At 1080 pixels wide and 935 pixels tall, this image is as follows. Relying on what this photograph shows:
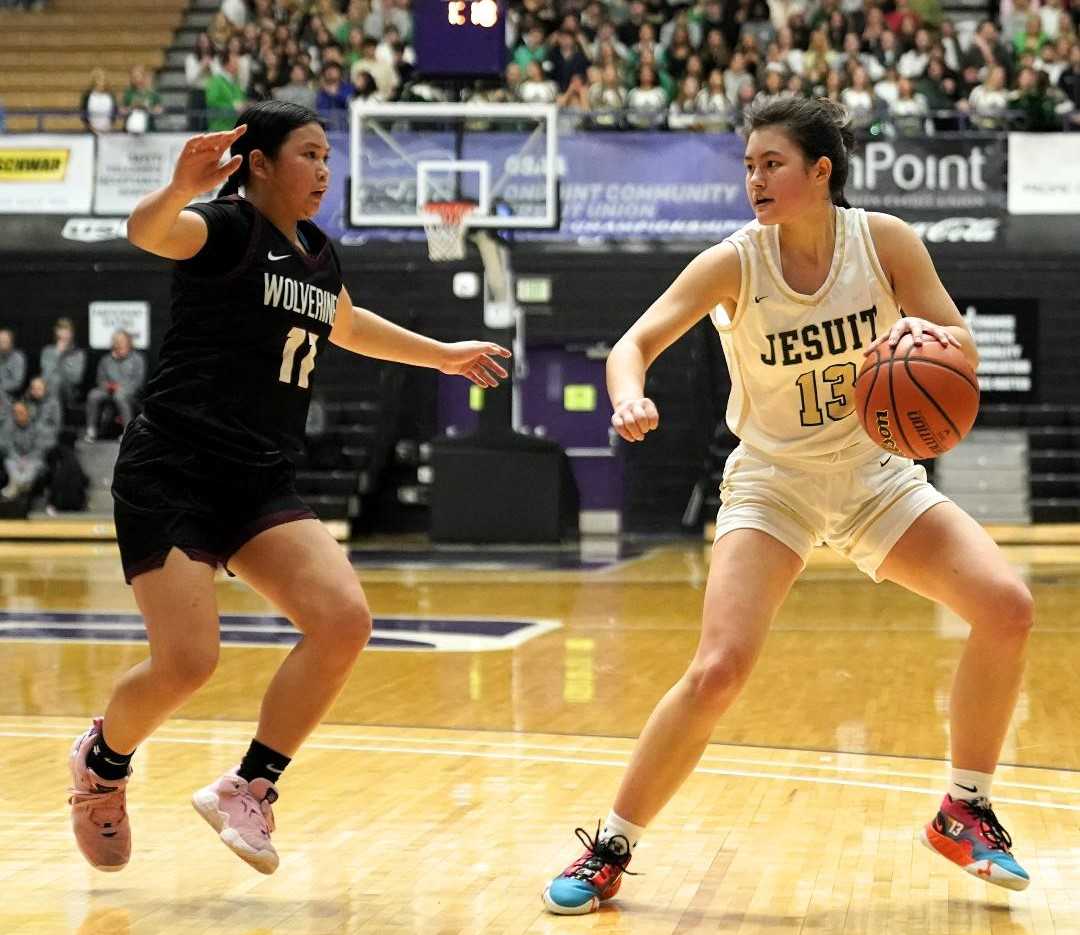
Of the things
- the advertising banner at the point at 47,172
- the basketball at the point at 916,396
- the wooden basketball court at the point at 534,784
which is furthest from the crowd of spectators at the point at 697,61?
the basketball at the point at 916,396

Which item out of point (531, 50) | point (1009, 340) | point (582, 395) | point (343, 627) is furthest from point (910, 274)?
point (582, 395)

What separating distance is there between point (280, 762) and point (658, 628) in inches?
240

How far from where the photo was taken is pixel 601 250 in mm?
18578

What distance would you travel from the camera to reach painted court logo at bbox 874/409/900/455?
12.6 feet

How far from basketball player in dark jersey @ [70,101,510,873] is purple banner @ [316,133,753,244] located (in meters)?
13.6

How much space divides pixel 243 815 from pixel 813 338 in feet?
5.91

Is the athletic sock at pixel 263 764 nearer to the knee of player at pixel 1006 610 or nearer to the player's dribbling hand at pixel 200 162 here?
the player's dribbling hand at pixel 200 162

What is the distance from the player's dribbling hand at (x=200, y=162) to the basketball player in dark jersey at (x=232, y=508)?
0.20 m

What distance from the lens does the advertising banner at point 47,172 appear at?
1867 centimetres

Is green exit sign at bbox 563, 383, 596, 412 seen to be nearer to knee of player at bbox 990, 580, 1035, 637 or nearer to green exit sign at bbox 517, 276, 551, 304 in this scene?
green exit sign at bbox 517, 276, 551, 304

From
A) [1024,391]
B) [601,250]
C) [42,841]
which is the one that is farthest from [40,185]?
[42,841]

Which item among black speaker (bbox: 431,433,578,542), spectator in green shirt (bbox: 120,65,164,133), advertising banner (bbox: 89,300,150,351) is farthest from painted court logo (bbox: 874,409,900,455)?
advertising banner (bbox: 89,300,150,351)

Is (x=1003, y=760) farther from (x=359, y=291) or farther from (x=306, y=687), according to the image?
(x=359, y=291)

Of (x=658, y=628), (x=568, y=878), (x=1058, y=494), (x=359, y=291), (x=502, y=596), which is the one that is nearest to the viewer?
(x=568, y=878)
